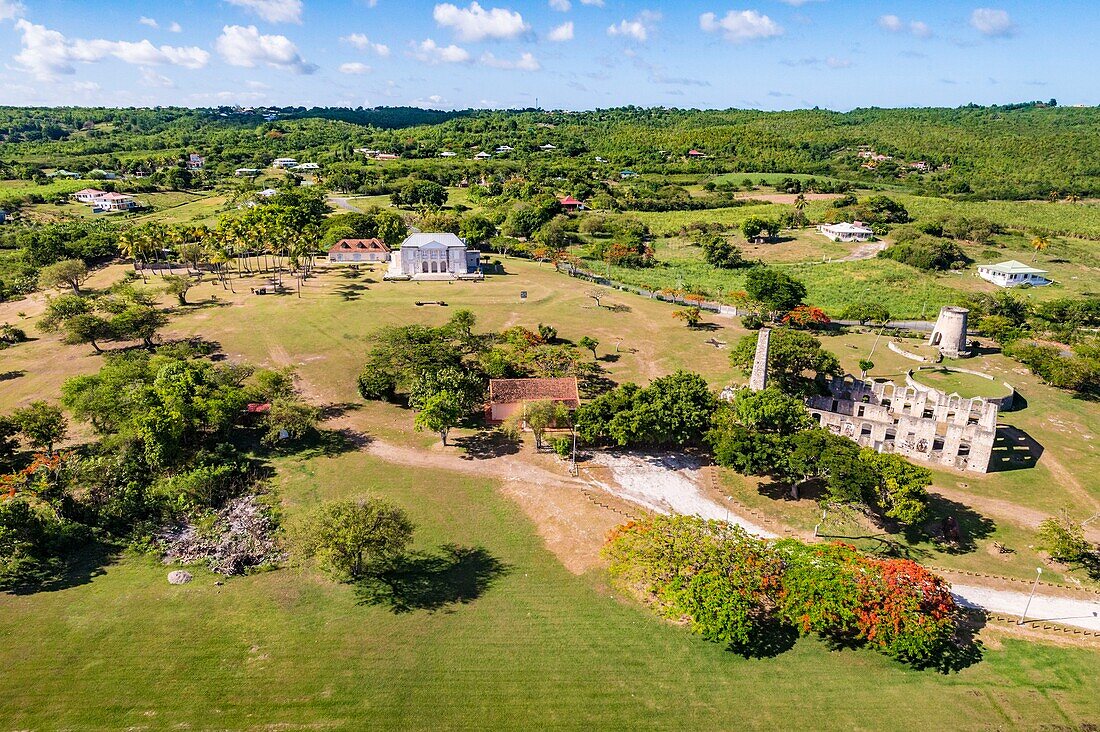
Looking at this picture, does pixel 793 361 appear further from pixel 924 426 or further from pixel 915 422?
pixel 924 426

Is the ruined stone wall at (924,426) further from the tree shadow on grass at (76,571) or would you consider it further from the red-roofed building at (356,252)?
the red-roofed building at (356,252)

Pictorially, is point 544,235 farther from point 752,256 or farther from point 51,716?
point 51,716

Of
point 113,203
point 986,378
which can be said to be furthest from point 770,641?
point 113,203

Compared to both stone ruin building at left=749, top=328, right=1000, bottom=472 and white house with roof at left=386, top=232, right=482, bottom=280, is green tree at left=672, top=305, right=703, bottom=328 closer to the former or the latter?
stone ruin building at left=749, top=328, right=1000, bottom=472

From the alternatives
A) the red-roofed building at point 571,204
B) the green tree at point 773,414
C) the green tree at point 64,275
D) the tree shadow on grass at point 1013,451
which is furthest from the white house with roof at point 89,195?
the tree shadow on grass at point 1013,451

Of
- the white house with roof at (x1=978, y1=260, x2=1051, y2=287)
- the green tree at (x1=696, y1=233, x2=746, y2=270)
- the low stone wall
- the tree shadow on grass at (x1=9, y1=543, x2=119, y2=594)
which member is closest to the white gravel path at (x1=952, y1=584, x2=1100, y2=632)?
the low stone wall

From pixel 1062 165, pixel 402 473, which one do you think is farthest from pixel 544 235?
pixel 1062 165
